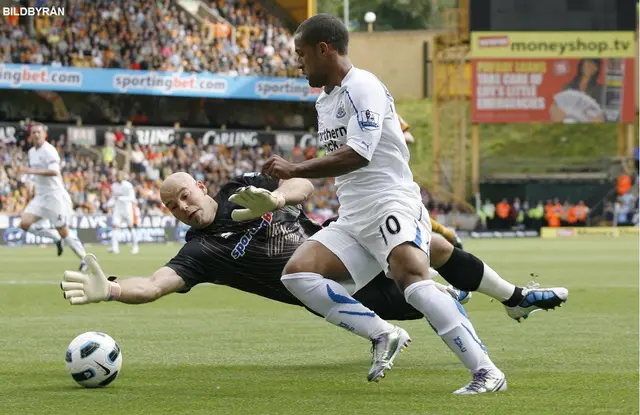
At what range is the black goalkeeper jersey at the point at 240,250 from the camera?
7.38 m

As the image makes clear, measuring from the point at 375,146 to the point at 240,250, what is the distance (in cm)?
171

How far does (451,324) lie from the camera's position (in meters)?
5.89

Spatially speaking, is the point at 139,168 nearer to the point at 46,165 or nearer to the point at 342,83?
the point at 46,165

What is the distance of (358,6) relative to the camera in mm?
71312

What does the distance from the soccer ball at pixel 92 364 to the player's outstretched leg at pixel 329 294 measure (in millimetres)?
1089

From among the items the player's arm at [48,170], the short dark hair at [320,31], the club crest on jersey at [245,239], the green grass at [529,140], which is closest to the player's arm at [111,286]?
the club crest on jersey at [245,239]

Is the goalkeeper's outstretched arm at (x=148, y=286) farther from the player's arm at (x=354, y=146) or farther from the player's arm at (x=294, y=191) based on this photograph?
the player's arm at (x=354, y=146)

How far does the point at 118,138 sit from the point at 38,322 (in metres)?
29.4

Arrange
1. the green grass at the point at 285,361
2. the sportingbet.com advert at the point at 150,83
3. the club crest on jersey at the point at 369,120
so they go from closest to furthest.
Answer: the green grass at the point at 285,361
the club crest on jersey at the point at 369,120
the sportingbet.com advert at the point at 150,83

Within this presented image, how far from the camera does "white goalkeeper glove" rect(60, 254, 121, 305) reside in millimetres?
6211

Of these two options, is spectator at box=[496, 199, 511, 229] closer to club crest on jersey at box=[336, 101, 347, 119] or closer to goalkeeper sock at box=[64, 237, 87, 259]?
goalkeeper sock at box=[64, 237, 87, 259]

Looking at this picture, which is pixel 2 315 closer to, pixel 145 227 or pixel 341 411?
pixel 341 411

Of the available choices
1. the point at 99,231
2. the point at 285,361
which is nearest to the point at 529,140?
the point at 99,231

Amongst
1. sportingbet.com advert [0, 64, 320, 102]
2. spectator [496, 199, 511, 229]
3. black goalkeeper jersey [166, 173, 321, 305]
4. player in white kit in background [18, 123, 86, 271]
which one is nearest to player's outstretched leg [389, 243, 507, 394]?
black goalkeeper jersey [166, 173, 321, 305]
